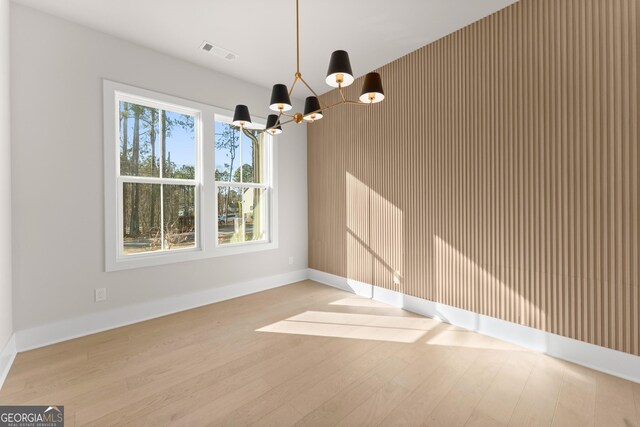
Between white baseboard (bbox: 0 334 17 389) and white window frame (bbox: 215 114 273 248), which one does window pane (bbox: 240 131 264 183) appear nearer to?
white window frame (bbox: 215 114 273 248)

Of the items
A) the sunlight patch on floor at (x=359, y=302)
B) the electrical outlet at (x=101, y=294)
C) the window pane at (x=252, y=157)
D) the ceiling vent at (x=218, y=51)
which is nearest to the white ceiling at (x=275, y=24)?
the ceiling vent at (x=218, y=51)

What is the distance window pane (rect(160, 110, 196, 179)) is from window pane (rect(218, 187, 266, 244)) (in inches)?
20.6

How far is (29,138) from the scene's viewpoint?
2617 mm

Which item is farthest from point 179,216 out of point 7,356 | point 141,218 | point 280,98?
point 280,98

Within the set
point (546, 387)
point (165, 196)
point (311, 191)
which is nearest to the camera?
point (546, 387)

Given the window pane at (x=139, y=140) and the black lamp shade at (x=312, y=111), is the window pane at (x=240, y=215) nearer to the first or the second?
the window pane at (x=139, y=140)

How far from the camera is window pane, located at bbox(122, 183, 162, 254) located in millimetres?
3244

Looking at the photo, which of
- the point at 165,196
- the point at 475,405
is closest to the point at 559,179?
the point at 475,405

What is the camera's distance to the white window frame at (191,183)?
302cm

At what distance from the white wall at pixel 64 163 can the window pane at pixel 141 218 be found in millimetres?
261

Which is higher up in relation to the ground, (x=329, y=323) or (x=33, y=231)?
(x=33, y=231)

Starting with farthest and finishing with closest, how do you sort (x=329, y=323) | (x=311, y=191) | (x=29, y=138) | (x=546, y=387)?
(x=311, y=191)
(x=329, y=323)
(x=29, y=138)
(x=546, y=387)

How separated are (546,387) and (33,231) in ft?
14.1

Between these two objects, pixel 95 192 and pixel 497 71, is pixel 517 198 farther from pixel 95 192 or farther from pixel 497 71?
pixel 95 192
